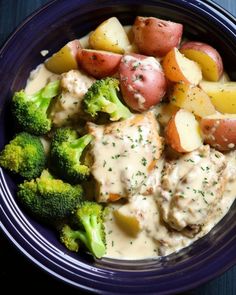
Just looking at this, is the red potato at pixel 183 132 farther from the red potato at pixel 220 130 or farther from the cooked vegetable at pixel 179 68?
the cooked vegetable at pixel 179 68

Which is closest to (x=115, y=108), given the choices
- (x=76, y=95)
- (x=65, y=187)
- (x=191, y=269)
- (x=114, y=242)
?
(x=76, y=95)

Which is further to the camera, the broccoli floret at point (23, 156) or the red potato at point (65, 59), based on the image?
the red potato at point (65, 59)

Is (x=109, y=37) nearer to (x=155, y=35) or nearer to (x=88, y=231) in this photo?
(x=155, y=35)

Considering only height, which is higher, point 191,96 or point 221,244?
point 191,96

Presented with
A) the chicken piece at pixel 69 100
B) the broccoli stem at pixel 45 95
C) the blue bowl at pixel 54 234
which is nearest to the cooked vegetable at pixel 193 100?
the blue bowl at pixel 54 234

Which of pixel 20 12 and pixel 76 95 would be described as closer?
pixel 76 95

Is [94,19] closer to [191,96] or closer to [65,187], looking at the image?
[191,96]

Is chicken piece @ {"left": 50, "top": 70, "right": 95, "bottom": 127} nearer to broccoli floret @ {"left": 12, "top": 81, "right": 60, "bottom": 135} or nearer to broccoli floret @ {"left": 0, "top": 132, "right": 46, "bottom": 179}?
broccoli floret @ {"left": 12, "top": 81, "right": 60, "bottom": 135}
